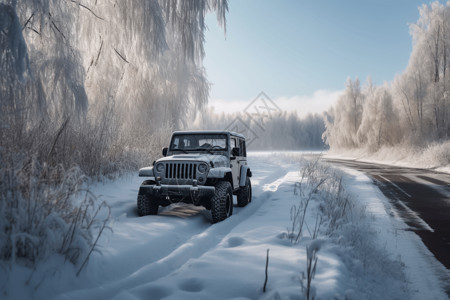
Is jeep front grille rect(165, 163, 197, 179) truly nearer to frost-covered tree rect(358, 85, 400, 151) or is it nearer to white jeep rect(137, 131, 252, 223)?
white jeep rect(137, 131, 252, 223)

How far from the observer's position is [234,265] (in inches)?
142

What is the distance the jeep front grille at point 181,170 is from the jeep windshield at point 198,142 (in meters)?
1.16

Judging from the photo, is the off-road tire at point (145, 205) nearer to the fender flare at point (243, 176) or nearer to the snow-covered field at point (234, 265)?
the snow-covered field at point (234, 265)

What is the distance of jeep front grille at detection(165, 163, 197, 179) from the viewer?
5.96 m

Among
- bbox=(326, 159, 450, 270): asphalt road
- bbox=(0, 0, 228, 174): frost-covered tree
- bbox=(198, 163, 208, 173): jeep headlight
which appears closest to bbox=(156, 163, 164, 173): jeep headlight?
bbox=(198, 163, 208, 173): jeep headlight

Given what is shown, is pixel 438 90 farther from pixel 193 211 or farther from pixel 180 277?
pixel 180 277

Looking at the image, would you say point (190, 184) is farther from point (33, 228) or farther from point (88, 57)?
point (88, 57)

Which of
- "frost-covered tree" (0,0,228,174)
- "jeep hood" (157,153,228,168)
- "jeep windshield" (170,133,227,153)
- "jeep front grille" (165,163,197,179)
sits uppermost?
"frost-covered tree" (0,0,228,174)

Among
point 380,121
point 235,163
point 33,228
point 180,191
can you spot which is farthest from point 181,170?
point 380,121

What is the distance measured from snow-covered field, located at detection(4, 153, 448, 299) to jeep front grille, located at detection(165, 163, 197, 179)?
0.82 m

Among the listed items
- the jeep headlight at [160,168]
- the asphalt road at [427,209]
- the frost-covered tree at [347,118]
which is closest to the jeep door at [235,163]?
the jeep headlight at [160,168]

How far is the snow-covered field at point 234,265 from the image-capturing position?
9.67 feet

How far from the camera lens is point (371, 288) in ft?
11.1

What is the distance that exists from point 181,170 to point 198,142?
150 cm
